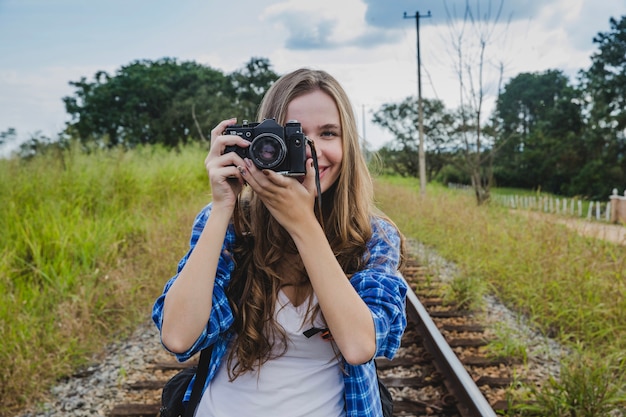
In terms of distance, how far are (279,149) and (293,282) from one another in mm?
403

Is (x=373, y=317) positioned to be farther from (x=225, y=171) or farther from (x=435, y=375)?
(x=435, y=375)

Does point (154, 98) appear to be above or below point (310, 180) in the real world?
above

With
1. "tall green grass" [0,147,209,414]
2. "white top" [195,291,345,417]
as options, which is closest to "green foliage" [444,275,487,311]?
"tall green grass" [0,147,209,414]

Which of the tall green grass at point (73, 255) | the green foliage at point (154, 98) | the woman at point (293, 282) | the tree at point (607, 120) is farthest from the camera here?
the green foliage at point (154, 98)

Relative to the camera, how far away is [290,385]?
1.28 m

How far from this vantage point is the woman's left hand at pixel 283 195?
4.00 ft

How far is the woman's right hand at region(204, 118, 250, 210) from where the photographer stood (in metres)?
1.25

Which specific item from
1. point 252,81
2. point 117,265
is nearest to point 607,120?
point 252,81

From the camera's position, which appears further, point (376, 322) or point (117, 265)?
point (117, 265)

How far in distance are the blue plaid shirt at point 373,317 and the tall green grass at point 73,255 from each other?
47 centimetres

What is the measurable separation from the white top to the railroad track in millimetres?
1194

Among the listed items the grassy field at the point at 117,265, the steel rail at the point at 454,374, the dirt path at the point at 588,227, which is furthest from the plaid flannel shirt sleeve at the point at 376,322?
the dirt path at the point at 588,227

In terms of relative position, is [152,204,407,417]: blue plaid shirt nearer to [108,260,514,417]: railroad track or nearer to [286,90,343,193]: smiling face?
[286,90,343,193]: smiling face

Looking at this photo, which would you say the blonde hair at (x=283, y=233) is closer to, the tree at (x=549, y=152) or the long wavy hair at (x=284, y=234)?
the long wavy hair at (x=284, y=234)
